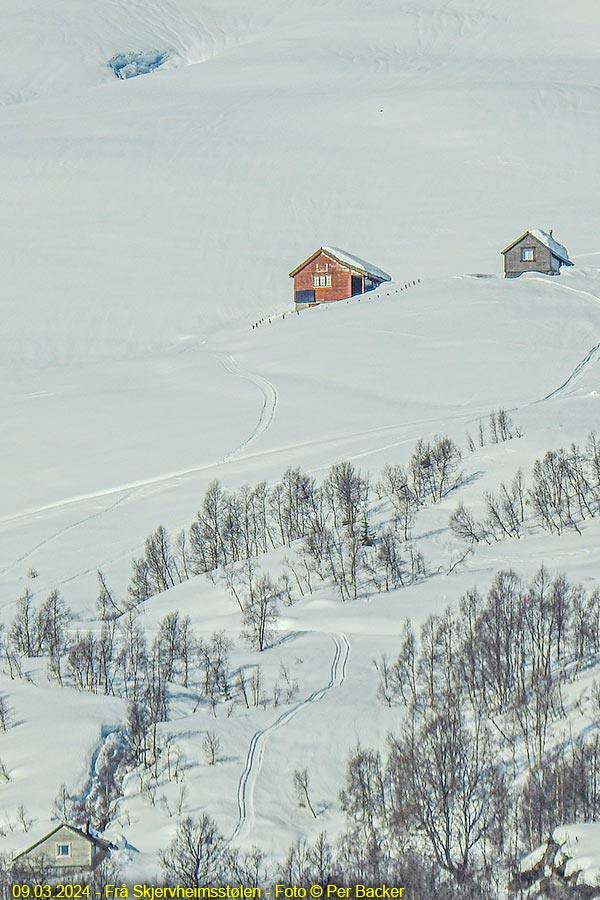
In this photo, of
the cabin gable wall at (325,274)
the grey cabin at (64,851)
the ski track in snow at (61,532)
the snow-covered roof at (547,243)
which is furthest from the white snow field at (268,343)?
the cabin gable wall at (325,274)

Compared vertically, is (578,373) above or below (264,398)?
above

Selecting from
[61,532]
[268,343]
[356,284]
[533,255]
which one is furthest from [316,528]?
[533,255]

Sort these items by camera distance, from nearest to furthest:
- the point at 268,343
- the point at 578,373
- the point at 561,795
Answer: the point at 561,795
the point at 578,373
the point at 268,343

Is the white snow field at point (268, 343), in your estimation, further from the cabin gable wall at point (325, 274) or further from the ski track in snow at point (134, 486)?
the cabin gable wall at point (325, 274)

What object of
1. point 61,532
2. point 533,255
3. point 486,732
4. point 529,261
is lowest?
point 486,732

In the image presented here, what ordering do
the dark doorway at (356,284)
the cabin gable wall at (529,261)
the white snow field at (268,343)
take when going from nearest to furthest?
the white snow field at (268,343) → the cabin gable wall at (529,261) → the dark doorway at (356,284)

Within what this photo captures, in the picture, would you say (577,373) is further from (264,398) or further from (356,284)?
(356,284)

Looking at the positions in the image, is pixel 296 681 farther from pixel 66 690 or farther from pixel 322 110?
pixel 322 110
